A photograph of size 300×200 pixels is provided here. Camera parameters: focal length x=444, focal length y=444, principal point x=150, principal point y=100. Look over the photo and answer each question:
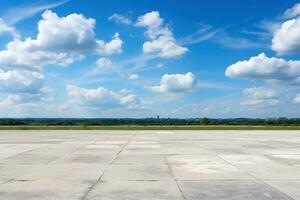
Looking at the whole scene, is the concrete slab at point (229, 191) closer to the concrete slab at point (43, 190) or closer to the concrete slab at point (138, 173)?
the concrete slab at point (138, 173)

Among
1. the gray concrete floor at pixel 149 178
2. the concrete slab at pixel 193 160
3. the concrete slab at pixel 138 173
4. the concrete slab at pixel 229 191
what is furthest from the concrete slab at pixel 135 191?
the concrete slab at pixel 193 160

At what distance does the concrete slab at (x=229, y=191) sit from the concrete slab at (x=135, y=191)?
36 centimetres

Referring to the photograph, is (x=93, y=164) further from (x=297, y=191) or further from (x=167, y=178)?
(x=297, y=191)

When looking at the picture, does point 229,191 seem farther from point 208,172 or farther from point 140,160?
point 140,160

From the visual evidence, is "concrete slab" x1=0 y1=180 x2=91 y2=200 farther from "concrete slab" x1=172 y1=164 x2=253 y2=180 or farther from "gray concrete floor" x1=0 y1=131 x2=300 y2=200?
"concrete slab" x1=172 y1=164 x2=253 y2=180

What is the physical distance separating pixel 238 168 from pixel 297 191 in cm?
476

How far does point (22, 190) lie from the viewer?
452 inches

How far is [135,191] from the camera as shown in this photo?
1134 centimetres

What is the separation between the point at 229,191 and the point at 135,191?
2398 millimetres

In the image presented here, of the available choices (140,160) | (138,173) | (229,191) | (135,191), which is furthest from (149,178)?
(140,160)

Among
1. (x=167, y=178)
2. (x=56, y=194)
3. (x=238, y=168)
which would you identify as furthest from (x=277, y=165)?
(x=56, y=194)

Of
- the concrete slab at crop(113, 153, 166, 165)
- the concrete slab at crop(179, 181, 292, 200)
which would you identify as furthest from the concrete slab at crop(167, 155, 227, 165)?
the concrete slab at crop(179, 181, 292, 200)

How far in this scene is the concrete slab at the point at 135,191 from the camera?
1055 cm

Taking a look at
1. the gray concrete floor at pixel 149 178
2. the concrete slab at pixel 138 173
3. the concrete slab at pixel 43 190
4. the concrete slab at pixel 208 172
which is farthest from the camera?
the concrete slab at pixel 208 172
